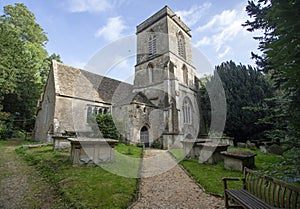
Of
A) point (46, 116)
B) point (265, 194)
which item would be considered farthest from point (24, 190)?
point (46, 116)

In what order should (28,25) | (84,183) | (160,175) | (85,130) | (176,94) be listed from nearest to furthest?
1. (84,183)
2. (160,175)
3. (85,130)
4. (176,94)
5. (28,25)

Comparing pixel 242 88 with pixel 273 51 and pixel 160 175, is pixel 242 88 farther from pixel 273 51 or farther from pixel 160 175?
pixel 273 51

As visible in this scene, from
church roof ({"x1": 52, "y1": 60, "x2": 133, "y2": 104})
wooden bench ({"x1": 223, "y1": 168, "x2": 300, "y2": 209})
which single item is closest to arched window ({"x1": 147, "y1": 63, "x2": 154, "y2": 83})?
church roof ({"x1": 52, "y1": 60, "x2": 133, "y2": 104})

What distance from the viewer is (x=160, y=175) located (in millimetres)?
6770

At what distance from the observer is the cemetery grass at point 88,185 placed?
156 inches

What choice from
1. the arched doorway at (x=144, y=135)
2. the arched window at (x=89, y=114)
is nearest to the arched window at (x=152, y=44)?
the arched doorway at (x=144, y=135)

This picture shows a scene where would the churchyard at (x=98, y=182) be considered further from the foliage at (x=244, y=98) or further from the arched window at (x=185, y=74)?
the arched window at (x=185, y=74)

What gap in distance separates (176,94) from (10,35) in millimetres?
20094

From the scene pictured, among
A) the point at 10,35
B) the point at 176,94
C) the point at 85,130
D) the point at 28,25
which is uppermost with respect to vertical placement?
the point at 28,25

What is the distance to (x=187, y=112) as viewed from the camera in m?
20.7

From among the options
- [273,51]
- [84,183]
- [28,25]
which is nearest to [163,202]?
[84,183]

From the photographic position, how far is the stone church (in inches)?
626

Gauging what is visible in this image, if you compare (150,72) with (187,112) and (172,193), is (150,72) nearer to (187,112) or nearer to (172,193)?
(187,112)

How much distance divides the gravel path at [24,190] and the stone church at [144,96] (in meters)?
7.98
